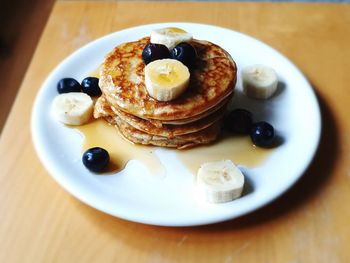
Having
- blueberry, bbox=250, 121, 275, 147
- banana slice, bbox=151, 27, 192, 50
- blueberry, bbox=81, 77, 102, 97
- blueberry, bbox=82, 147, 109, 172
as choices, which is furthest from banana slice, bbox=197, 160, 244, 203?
blueberry, bbox=81, 77, 102, 97

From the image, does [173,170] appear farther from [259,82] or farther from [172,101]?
[259,82]

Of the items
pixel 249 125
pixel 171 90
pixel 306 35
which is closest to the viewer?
pixel 171 90

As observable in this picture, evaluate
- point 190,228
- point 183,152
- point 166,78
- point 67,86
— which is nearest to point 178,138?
point 183,152

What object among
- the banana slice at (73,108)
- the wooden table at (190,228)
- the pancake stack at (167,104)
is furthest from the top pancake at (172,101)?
the wooden table at (190,228)

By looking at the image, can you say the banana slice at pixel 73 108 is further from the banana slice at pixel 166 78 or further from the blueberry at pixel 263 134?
the blueberry at pixel 263 134

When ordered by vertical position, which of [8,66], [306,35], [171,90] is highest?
[171,90]

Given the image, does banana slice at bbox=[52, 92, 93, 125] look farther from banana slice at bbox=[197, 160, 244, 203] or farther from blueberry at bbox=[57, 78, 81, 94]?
banana slice at bbox=[197, 160, 244, 203]

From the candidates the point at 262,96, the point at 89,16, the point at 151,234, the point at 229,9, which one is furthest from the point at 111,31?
the point at 151,234

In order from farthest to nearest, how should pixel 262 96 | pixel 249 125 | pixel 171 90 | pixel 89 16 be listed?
pixel 89 16 → pixel 262 96 → pixel 249 125 → pixel 171 90

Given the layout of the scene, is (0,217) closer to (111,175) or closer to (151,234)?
(111,175)
